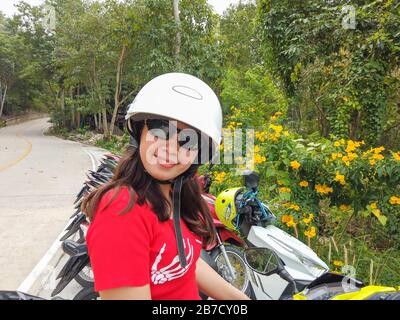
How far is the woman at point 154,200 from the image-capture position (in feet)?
3.12

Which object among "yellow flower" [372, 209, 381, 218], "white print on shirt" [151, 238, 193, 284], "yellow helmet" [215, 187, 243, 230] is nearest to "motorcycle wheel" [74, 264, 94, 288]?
"yellow helmet" [215, 187, 243, 230]

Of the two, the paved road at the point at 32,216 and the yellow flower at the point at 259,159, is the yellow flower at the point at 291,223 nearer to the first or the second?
the yellow flower at the point at 259,159

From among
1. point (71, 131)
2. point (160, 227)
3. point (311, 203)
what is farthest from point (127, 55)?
point (160, 227)

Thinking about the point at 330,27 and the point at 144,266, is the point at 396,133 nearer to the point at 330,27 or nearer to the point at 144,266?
the point at 330,27

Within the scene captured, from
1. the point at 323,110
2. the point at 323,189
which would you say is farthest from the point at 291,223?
the point at 323,110

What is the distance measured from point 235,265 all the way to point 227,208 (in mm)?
609

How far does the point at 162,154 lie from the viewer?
1157 mm

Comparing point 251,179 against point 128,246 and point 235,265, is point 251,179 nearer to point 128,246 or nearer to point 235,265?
point 235,265

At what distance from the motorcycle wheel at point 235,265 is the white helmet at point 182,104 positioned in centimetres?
217

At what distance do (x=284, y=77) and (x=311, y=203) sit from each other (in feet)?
13.5

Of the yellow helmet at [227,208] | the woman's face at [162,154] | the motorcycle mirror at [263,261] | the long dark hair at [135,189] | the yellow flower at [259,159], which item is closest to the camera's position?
the long dark hair at [135,189]

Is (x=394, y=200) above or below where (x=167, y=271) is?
below

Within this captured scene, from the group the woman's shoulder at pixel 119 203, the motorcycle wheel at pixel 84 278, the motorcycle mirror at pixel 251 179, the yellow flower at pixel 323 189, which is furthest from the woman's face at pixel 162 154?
the motorcycle wheel at pixel 84 278
